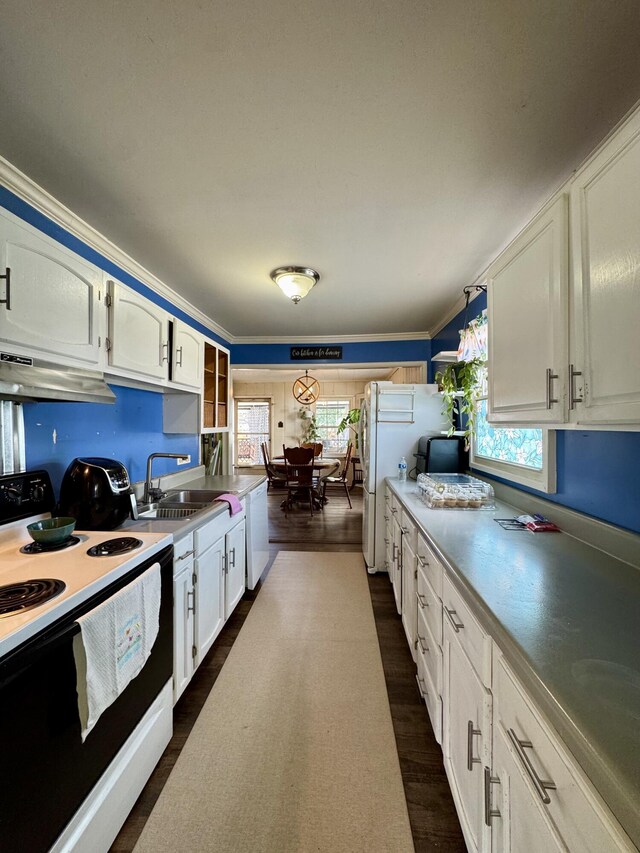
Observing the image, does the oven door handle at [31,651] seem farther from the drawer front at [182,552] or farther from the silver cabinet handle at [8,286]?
the silver cabinet handle at [8,286]

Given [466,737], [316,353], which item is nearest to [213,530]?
[466,737]

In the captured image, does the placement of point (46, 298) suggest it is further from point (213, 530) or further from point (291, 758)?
point (291, 758)

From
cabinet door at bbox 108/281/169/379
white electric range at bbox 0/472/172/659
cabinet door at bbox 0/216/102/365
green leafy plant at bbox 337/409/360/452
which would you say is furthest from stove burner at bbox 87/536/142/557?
green leafy plant at bbox 337/409/360/452

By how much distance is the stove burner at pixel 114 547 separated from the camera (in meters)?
1.17

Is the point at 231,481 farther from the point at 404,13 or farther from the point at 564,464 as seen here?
the point at 404,13

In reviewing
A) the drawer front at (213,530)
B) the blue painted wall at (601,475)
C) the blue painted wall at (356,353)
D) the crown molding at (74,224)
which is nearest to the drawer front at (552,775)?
the blue painted wall at (601,475)

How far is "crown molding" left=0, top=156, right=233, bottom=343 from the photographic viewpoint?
140cm

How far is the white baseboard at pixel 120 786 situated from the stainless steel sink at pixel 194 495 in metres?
1.19

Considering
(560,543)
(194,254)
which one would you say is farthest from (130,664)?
(194,254)

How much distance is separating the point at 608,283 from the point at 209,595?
216 centimetres

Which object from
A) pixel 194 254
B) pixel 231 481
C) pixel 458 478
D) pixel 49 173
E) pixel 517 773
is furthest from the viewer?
pixel 231 481

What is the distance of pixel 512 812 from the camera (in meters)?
0.71

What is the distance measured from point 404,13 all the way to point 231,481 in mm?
2788

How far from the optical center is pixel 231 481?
Result: 9.67ft
